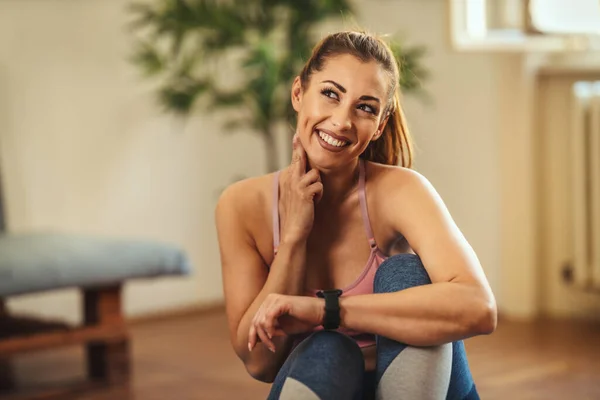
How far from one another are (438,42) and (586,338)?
135 cm

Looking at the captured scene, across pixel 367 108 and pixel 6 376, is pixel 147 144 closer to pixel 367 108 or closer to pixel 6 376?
pixel 6 376

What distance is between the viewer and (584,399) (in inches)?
94.4

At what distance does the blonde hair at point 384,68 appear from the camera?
140cm

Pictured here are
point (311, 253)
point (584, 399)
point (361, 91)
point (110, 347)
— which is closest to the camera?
point (361, 91)

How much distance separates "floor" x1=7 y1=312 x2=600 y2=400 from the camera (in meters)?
2.52

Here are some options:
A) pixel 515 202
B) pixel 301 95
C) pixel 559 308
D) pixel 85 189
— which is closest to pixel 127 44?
pixel 85 189

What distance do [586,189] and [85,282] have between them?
1848mm

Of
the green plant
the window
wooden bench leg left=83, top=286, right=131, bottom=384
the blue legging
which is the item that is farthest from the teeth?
the window

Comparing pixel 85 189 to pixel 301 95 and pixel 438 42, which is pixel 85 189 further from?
pixel 301 95

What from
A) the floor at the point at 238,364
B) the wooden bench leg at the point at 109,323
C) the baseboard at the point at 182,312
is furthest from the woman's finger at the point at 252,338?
the baseboard at the point at 182,312

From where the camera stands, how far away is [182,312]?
3781 millimetres

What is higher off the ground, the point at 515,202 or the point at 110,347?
the point at 515,202

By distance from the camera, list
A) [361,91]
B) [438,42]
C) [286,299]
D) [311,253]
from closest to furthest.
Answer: [286,299] → [361,91] → [311,253] → [438,42]

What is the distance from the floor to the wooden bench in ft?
0.36
